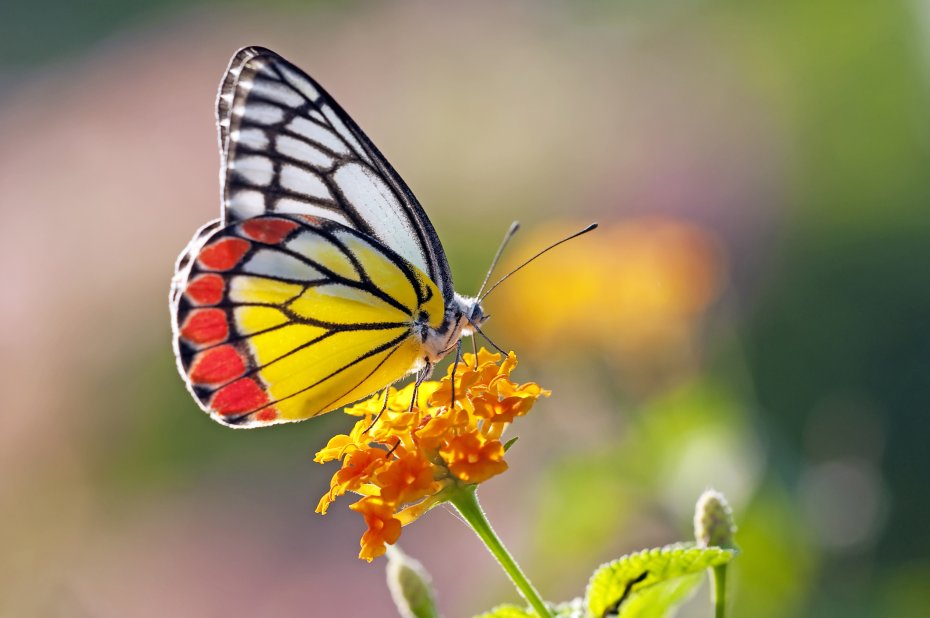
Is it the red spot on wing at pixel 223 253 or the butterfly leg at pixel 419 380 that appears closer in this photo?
the butterfly leg at pixel 419 380

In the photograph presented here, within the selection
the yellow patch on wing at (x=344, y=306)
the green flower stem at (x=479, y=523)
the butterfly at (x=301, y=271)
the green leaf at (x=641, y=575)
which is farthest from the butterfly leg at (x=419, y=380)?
the green leaf at (x=641, y=575)

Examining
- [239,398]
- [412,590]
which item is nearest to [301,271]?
[239,398]

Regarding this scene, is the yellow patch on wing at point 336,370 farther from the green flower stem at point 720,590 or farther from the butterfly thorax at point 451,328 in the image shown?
the green flower stem at point 720,590

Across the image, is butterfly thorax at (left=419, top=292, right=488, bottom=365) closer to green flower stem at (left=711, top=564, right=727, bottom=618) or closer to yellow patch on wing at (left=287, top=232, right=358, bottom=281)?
yellow patch on wing at (left=287, top=232, right=358, bottom=281)

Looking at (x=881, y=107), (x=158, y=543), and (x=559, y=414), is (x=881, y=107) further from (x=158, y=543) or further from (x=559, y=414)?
(x=158, y=543)

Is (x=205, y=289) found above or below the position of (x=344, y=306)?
above

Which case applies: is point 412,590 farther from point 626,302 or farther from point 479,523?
point 626,302

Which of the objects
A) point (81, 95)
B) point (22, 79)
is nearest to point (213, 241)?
point (81, 95)
